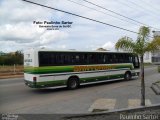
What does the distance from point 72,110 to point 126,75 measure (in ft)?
45.3

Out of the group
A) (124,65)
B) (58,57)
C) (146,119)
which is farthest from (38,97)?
(124,65)

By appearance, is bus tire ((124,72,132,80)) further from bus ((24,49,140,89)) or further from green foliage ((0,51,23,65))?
green foliage ((0,51,23,65))

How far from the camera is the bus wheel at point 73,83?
58.4 ft

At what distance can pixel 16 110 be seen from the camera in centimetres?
1109

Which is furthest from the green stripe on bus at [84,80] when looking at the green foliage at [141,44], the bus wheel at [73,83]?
the green foliage at [141,44]

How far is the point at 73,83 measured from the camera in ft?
59.3

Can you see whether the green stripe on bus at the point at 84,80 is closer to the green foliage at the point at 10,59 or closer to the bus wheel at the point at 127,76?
the bus wheel at the point at 127,76

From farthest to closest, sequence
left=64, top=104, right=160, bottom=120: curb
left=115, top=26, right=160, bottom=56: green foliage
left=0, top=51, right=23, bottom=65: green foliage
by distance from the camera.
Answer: left=0, top=51, right=23, bottom=65: green foliage → left=115, top=26, right=160, bottom=56: green foliage → left=64, top=104, right=160, bottom=120: curb

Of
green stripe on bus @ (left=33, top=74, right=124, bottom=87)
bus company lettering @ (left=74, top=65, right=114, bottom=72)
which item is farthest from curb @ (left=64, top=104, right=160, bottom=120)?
bus company lettering @ (left=74, top=65, right=114, bottom=72)

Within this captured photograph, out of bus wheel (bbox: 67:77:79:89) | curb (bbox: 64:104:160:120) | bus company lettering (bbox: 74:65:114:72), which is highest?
bus company lettering (bbox: 74:65:114:72)

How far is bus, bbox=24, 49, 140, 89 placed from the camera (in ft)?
52.3

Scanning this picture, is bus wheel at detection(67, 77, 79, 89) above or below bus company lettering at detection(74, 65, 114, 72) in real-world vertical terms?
below

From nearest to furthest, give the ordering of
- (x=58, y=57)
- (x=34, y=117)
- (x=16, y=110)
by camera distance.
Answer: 1. (x=34, y=117)
2. (x=16, y=110)
3. (x=58, y=57)

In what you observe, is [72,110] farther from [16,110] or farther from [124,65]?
[124,65]
